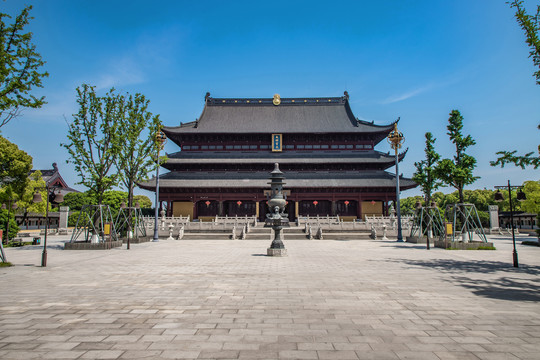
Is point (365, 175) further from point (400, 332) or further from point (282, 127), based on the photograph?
point (400, 332)

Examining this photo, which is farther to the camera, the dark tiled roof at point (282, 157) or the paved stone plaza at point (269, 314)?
the dark tiled roof at point (282, 157)

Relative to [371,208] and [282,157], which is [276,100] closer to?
[282,157]

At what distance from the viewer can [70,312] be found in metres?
5.53

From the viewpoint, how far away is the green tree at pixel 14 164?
22750 millimetres

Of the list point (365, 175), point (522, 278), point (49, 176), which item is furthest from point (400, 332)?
point (49, 176)

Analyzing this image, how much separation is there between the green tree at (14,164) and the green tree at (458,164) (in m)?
36.4

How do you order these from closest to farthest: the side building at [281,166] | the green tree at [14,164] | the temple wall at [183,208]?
1. the green tree at [14,164]
2. the side building at [281,166]
3. the temple wall at [183,208]

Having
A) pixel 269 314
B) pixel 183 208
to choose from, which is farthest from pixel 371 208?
pixel 269 314

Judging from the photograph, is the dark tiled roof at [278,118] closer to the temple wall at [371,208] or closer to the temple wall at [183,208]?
the temple wall at [183,208]

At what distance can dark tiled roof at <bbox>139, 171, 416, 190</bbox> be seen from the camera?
121 feet

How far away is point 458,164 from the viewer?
2853cm

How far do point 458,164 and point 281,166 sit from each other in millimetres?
20639

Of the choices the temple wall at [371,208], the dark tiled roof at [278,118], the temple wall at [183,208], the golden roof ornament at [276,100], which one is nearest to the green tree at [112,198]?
the temple wall at [183,208]

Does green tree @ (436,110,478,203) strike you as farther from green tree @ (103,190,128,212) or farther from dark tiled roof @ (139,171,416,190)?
green tree @ (103,190,128,212)
